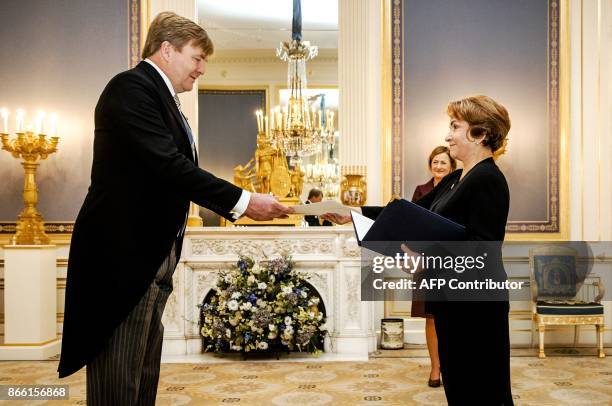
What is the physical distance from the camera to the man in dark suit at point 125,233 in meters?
1.77

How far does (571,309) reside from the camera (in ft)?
16.8

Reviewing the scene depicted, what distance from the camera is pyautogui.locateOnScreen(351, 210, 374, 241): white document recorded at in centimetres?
226

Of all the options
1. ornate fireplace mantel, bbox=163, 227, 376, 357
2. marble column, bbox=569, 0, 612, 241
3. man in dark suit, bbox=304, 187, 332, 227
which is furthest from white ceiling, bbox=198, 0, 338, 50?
ornate fireplace mantel, bbox=163, 227, 376, 357

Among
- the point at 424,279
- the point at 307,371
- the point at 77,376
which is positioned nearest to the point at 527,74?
the point at 307,371

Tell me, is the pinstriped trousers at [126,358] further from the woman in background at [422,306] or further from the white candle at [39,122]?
the white candle at [39,122]

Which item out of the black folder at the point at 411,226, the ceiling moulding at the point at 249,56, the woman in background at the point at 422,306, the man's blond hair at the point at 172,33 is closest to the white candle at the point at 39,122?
the woman in background at the point at 422,306

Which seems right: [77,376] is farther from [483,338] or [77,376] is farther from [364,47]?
[364,47]

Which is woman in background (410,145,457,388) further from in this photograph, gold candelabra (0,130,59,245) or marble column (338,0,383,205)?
A: gold candelabra (0,130,59,245)

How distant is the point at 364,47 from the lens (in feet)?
18.8

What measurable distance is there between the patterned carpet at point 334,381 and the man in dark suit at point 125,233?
6.81ft

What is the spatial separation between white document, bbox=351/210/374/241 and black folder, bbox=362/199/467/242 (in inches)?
5.2

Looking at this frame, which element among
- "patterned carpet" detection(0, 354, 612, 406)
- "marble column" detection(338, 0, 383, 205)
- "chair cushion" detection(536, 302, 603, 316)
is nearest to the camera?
"patterned carpet" detection(0, 354, 612, 406)

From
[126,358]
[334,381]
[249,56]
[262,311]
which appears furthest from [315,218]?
[249,56]

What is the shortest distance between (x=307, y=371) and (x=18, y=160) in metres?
3.45
